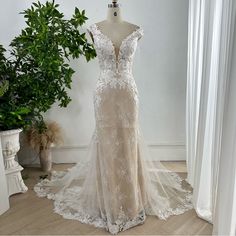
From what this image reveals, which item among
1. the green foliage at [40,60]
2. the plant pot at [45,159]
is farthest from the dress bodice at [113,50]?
the plant pot at [45,159]

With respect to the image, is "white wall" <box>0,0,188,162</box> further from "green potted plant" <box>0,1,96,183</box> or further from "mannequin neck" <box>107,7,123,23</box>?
"mannequin neck" <box>107,7,123,23</box>

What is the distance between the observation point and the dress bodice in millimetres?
1735

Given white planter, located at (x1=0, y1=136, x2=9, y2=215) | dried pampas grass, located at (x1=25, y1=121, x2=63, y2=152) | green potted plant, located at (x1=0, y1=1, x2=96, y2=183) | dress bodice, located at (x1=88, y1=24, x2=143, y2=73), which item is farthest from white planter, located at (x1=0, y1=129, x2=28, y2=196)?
dress bodice, located at (x1=88, y1=24, x2=143, y2=73)

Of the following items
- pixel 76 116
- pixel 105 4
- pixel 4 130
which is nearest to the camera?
pixel 4 130

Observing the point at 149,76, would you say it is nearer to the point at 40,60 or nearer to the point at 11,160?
the point at 40,60

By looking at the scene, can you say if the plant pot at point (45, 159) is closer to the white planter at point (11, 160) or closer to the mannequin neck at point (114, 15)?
the white planter at point (11, 160)

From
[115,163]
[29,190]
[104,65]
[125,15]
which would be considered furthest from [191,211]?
[125,15]

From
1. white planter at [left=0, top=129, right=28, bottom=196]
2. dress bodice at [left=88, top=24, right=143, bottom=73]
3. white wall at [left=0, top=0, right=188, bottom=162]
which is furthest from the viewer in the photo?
white wall at [left=0, top=0, right=188, bottom=162]

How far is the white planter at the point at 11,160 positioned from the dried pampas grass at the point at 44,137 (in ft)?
1.35

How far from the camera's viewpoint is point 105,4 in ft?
8.96

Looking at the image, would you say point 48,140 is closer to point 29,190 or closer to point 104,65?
point 29,190

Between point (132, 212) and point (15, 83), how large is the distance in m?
1.58

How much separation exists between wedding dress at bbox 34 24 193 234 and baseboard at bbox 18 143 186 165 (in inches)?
38.2

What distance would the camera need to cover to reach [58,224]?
1937 millimetres
